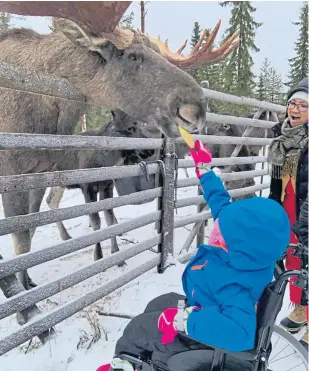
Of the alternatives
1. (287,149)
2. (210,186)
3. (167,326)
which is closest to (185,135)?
(210,186)

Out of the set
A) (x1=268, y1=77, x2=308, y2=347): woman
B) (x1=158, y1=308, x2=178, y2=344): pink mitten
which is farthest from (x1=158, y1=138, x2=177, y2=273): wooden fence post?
(x1=158, y1=308, x2=178, y2=344): pink mitten

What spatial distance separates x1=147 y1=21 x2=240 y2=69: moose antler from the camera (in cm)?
418

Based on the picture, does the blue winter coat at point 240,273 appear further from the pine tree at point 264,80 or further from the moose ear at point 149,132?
the pine tree at point 264,80

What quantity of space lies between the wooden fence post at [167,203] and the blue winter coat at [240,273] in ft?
8.03

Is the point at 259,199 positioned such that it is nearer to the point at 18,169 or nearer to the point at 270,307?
the point at 270,307

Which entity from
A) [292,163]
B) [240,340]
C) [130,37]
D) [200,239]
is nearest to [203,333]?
[240,340]

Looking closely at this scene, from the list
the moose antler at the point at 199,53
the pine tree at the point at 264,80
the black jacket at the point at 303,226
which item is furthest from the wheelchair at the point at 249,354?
the pine tree at the point at 264,80

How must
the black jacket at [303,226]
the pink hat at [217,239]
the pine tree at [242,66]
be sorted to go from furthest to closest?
the pine tree at [242,66], the black jacket at [303,226], the pink hat at [217,239]

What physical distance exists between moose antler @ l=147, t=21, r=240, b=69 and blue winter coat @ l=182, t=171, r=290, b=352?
2.78m

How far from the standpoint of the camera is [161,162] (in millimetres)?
4211

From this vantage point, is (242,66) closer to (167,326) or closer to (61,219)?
(61,219)

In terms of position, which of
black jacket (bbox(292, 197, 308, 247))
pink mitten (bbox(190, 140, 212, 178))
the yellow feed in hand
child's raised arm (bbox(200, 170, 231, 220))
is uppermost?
the yellow feed in hand

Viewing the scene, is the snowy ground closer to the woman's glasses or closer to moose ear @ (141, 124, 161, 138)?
moose ear @ (141, 124, 161, 138)

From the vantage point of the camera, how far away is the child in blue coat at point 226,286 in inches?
68.7
